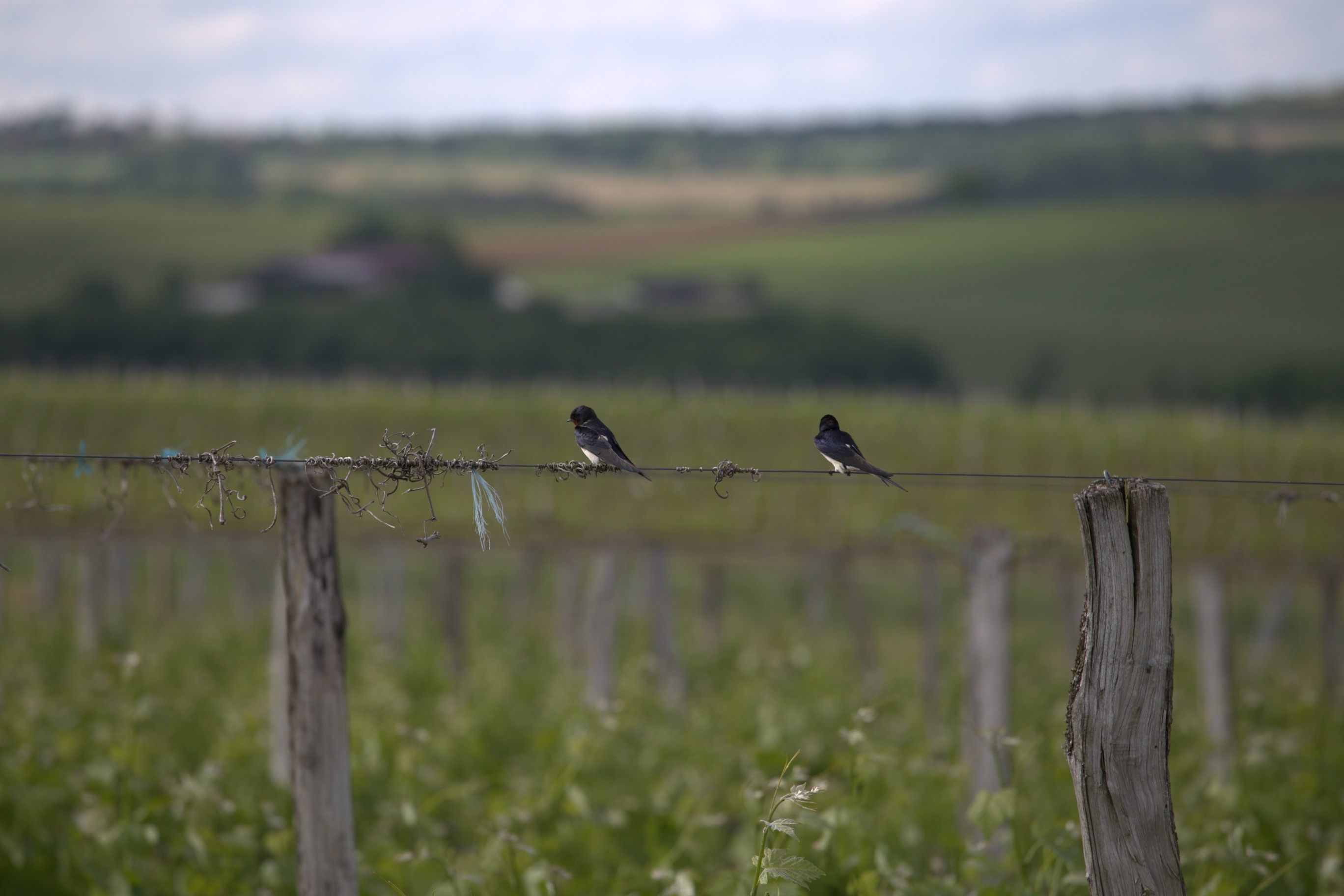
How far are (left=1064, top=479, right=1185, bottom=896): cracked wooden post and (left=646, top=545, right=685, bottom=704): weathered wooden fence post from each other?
11402 millimetres

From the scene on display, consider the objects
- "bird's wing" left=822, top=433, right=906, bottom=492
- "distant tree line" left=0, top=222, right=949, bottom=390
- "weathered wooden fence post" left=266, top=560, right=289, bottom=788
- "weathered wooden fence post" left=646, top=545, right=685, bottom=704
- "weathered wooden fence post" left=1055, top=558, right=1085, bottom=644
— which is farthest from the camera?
"distant tree line" left=0, top=222, right=949, bottom=390

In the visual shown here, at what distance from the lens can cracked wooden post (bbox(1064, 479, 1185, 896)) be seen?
11.1ft

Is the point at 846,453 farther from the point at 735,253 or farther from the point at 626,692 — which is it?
the point at 735,253

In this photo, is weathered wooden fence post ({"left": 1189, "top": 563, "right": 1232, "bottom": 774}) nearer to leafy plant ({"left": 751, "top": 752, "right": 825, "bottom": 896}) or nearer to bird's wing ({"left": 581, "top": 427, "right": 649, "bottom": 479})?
leafy plant ({"left": 751, "top": 752, "right": 825, "bottom": 896})

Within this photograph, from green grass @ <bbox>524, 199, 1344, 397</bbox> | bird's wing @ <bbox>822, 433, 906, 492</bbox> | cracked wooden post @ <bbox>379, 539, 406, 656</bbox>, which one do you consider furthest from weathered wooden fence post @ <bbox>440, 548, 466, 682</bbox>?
green grass @ <bbox>524, 199, 1344, 397</bbox>

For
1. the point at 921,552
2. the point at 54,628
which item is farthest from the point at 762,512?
the point at 54,628

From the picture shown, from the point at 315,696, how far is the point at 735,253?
3560 inches

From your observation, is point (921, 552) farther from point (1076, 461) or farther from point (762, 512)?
point (1076, 461)

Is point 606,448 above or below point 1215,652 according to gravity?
above

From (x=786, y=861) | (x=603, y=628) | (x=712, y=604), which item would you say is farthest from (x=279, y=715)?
(x=712, y=604)

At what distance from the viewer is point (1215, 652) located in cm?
1274

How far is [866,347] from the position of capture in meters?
67.6

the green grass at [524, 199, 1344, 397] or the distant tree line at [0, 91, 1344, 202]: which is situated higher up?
the distant tree line at [0, 91, 1344, 202]

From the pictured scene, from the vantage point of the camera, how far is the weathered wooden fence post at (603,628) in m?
13.3
